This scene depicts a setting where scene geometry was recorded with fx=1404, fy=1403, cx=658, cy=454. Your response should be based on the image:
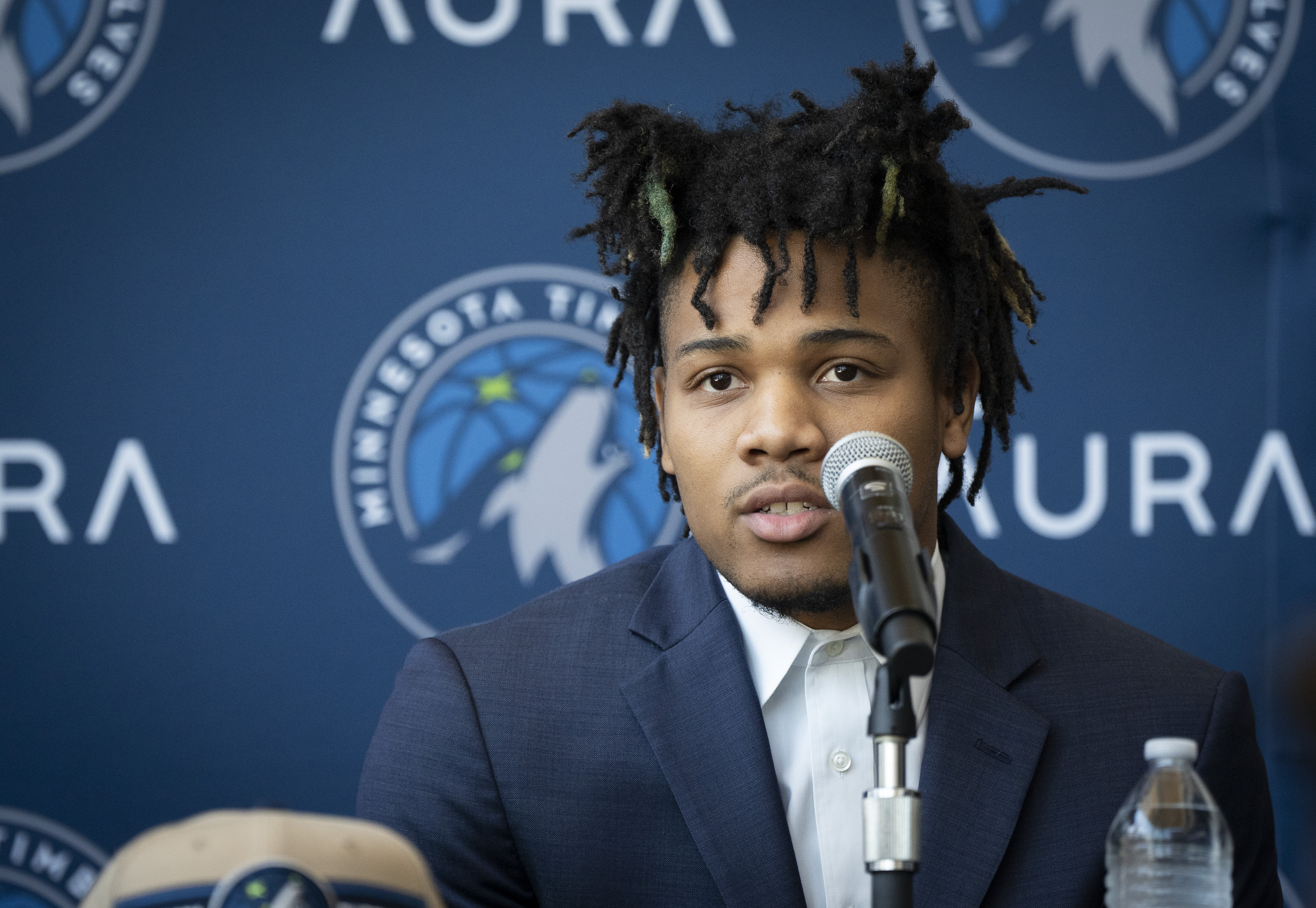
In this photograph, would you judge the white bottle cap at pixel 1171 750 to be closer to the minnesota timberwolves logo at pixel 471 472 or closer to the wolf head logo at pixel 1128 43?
the minnesota timberwolves logo at pixel 471 472

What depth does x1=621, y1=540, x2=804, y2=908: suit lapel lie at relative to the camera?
1496mm

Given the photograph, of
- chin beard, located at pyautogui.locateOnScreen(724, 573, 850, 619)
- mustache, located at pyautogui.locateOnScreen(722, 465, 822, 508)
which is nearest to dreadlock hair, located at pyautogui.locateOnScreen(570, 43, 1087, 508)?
mustache, located at pyautogui.locateOnScreen(722, 465, 822, 508)

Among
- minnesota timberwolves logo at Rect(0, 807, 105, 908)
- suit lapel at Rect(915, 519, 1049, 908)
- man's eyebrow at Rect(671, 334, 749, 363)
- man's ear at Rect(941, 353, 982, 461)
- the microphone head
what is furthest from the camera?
minnesota timberwolves logo at Rect(0, 807, 105, 908)

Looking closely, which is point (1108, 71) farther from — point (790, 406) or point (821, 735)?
point (821, 735)

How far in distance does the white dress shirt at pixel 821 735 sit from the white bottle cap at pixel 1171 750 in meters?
0.34

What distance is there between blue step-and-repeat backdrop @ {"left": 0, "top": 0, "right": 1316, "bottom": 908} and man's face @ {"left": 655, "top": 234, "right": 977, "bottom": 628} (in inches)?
29.3

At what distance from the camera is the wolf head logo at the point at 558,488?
2357 mm

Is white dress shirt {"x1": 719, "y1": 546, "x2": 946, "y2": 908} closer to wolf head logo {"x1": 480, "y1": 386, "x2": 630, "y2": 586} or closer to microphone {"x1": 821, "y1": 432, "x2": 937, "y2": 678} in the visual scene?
microphone {"x1": 821, "y1": 432, "x2": 937, "y2": 678}

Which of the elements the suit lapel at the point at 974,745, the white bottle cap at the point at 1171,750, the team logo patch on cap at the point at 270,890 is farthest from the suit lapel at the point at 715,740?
the team logo patch on cap at the point at 270,890

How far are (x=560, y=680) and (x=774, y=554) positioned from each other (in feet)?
1.07

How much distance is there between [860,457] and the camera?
1160 millimetres

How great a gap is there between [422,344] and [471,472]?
23 cm

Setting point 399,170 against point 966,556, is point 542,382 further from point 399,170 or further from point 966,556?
point 966,556

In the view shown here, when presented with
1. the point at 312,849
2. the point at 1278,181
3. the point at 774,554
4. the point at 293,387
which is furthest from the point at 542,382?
A: the point at 312,849
